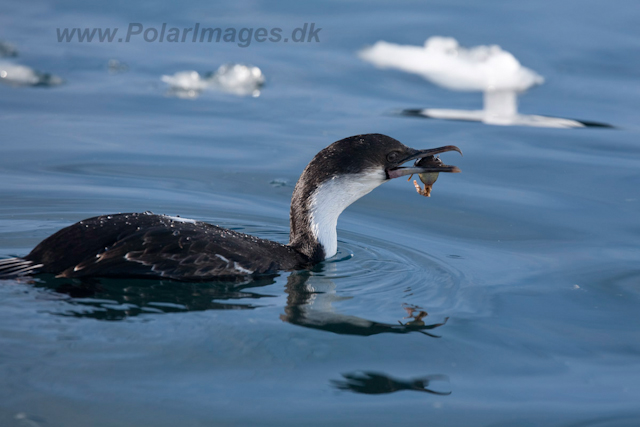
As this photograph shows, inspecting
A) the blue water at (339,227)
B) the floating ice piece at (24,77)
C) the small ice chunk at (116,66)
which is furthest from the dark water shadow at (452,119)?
the floating ice piece at (24,77)

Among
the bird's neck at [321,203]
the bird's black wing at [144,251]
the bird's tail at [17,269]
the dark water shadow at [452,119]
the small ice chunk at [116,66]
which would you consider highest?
the small ice chunk at [116,66]

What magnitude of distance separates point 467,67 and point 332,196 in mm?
5909

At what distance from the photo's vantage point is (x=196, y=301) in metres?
4.61

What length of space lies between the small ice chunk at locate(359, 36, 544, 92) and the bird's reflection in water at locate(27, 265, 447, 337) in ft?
20.8

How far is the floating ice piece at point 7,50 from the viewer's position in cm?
1095

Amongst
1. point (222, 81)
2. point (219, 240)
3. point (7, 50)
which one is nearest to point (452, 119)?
point (222, 81)

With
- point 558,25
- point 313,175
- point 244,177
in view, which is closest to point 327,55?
point 558,25

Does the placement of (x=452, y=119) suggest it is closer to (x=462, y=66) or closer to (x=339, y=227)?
(x=462, y=66)

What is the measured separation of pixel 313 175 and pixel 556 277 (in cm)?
186

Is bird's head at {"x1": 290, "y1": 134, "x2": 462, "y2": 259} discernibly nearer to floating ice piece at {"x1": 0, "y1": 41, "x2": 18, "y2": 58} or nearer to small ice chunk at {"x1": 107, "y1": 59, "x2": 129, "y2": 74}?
small ice chunk at {"x1": 107, "y1": 59, "x2": 129, "y2": 74}

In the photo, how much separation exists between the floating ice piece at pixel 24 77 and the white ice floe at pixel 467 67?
13.7 ft

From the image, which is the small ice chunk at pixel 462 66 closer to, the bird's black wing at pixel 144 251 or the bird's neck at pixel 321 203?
the bird's neck at pixel 321 203

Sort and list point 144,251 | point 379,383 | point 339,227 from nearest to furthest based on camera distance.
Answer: point 379,383 → point 144,251 → point 339,227

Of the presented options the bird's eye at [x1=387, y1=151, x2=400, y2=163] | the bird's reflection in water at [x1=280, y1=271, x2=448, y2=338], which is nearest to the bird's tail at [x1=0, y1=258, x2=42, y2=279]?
the bird's reflection in water at [x1=280, y1=271, x2=448, y2=338]
